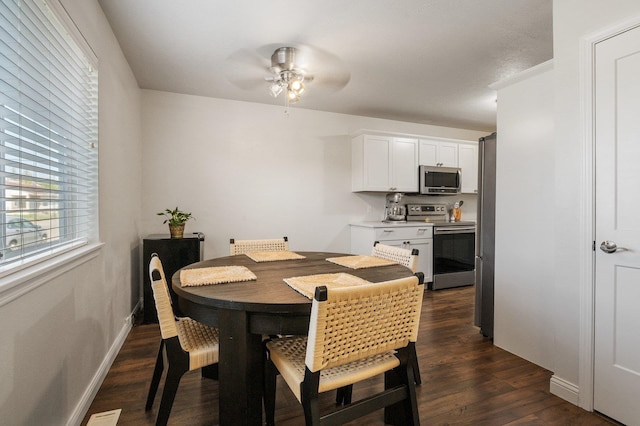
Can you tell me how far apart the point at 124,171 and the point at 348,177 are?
2739 mm

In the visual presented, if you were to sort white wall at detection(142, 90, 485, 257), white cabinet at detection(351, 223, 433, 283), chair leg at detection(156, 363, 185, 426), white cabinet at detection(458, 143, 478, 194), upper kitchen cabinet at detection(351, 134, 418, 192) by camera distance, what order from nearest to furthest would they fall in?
1. chair leg at detection(156, 363, 185, 426)
2. white wall at detection(142, 90, 485, 257)
3. white cabinet at detection(351, 223, 433, 283)
4. upper kitchen cabinet at detection(351, 134, 418, 192)
5. white cabinet at detection(458, 143, 478, 194)

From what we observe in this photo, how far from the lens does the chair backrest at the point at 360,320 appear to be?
105cm

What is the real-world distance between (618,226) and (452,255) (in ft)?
9.25

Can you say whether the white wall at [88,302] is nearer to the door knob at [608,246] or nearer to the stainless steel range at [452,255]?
the door knob at [608,246]

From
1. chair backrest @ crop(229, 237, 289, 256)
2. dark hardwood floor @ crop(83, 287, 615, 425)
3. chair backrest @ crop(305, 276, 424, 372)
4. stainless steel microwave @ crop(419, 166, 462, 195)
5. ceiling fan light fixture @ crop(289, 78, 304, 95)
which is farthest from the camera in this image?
stainless steel microwave @ crop(419, 166, 462, 195)

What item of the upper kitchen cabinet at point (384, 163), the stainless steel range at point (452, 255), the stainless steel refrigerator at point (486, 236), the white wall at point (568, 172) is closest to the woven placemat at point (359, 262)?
the white wall at point (568, 172)

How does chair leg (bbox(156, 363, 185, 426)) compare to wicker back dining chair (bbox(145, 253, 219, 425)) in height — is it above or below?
below

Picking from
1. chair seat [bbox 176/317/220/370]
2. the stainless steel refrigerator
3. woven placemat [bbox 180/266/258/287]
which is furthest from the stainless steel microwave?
chair seat [bbox 176/317/220/370]

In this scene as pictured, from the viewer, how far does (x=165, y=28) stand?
2.25 m

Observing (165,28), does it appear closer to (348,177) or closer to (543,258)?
(348,177)

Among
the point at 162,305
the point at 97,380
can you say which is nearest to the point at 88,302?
the point at 97,380

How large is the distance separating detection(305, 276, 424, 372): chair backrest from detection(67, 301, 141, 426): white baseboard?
4.49 ft

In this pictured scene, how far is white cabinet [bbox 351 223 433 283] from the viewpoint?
3.99m

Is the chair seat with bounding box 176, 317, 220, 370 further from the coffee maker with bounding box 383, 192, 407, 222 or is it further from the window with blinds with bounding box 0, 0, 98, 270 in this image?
the coffee maker with bounding box 383, 192, 407, 222
